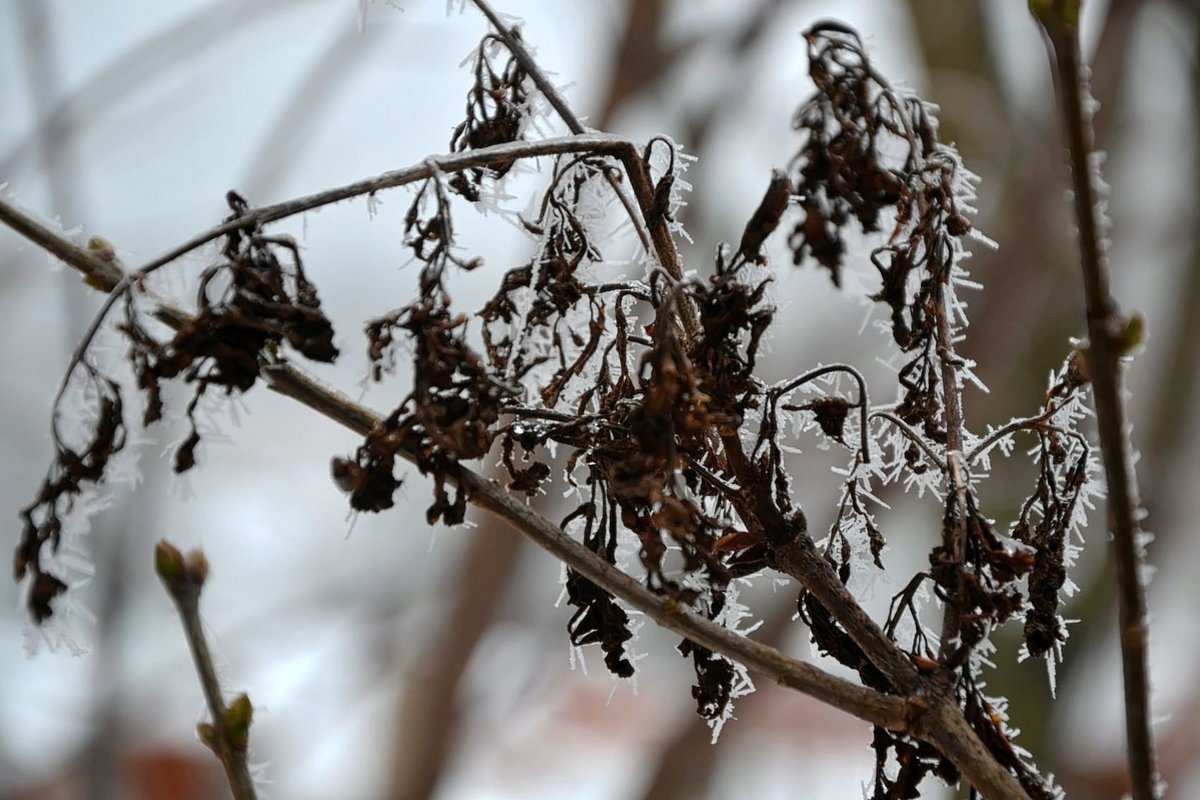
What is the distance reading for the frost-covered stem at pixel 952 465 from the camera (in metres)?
0.45

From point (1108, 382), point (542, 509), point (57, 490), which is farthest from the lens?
point (542, 509)

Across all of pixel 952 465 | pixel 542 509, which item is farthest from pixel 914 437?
pixel 542 509

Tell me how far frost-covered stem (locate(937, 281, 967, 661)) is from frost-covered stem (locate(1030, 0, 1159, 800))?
0.08m

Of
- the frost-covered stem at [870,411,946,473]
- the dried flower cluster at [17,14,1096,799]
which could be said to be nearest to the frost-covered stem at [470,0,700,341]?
the dried flower cluster at [17,14,1096,799]

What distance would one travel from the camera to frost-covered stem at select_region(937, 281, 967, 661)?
1.47 feet

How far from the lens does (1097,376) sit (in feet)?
1.12

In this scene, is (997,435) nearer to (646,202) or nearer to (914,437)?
(914,437)

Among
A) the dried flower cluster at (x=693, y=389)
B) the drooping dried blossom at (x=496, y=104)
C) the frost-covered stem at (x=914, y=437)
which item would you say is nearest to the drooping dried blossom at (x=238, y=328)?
the dried flower cluster at (x=693, y=389)

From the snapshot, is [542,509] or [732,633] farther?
[542,509]

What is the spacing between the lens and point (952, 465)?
466 mm

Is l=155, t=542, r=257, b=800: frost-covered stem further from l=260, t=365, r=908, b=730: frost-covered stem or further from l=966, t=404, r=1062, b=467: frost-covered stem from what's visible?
l=966, t=404, r=1062, b=467: frost-covered stem

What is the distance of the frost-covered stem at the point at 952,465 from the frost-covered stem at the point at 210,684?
11.2 inches

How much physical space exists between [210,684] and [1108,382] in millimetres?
309

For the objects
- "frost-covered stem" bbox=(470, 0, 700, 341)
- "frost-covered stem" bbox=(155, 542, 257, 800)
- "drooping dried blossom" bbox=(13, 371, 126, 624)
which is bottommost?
"frost-covered stem" bbox=(155, 542, 257, 800)
